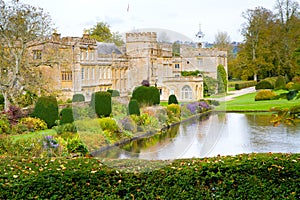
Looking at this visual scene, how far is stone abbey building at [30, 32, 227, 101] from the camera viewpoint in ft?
21.4

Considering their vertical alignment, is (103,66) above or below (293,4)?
below

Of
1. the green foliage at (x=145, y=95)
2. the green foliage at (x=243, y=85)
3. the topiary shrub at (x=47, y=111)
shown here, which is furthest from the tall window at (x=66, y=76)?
the green foliage at (x=243, y=85)

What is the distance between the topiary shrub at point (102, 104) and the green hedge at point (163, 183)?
2.34 feet

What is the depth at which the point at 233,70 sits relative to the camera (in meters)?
43.2

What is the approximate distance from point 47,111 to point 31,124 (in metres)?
1.00

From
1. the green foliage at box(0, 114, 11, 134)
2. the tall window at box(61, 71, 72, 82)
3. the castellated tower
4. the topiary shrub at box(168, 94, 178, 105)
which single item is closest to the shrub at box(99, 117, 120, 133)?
the castellated tower

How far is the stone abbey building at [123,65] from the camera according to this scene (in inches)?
256

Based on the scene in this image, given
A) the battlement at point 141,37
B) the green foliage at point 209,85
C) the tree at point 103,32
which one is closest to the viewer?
the battlement at point 141,37

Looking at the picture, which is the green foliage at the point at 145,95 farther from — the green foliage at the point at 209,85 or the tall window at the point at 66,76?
the tall window at the point at 66,76

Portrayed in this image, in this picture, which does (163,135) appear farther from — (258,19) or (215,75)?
(258,19)

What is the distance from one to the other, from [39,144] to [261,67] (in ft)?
110

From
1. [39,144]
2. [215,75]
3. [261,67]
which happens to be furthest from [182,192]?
[261,67]

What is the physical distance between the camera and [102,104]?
578 centimetres

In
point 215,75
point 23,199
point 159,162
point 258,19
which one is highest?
point 258,19
